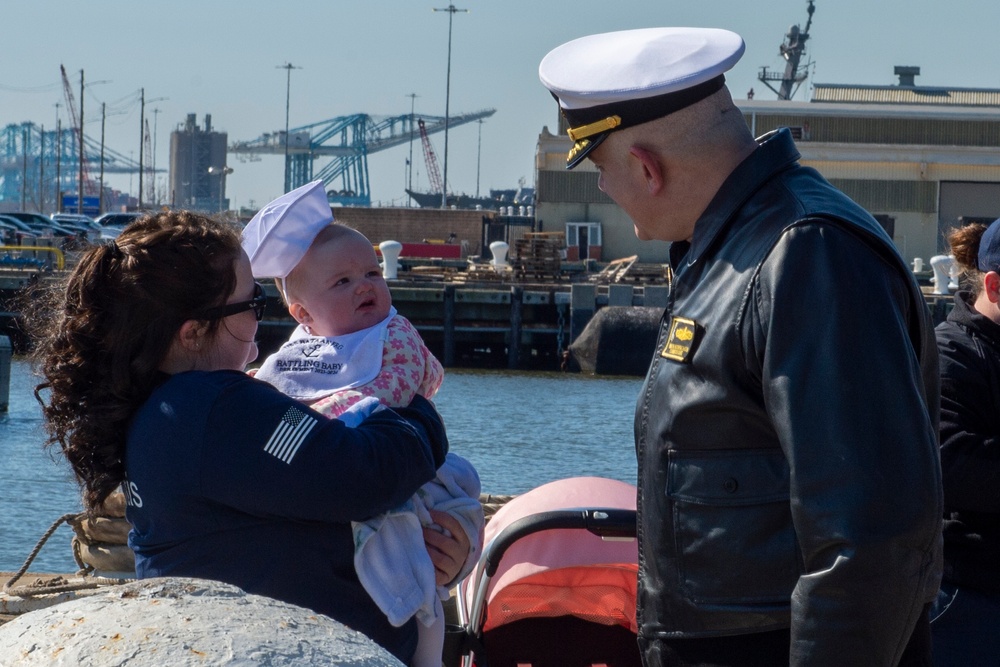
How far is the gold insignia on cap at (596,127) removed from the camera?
2056 mm

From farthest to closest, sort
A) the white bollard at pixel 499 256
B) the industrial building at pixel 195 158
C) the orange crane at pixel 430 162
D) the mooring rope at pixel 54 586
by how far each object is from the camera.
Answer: the industrial building at pixel 195 158 < the orange crane at pixel 430 162 < the white bollard at pixel 499 256 < the mooring rope at pixel 54 586

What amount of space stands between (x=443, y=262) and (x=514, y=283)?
866 cm

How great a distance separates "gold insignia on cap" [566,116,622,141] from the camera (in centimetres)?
206

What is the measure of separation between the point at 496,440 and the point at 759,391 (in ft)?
54.2

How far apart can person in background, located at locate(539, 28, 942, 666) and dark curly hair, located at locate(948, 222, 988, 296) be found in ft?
4.24

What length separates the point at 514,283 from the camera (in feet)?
107

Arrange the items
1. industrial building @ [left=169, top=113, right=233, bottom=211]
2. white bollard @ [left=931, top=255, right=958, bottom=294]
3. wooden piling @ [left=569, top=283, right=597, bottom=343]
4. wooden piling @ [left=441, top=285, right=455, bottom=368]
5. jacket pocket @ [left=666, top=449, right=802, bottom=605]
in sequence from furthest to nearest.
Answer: industrial building @ [left=169, top=113, right=233, bottom=211]
wooden piling @ [left=441, top=285, right=455, bottom=368]
white bollard @ [left=931, top=255, right=958, bottom=294]
wooden piling @ [left=569, top=283, right=597, bottom=343]
jacket pocket @ [left=666, top=449, right=802, bottom=605]

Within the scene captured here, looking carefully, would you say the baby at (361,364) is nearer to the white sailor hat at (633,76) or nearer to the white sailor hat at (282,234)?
the white sailor hat at (282,234)

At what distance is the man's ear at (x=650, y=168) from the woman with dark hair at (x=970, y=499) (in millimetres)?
1091

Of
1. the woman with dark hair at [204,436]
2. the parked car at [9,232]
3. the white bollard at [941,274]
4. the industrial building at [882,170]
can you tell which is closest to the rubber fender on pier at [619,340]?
the white bollard at [941,274]

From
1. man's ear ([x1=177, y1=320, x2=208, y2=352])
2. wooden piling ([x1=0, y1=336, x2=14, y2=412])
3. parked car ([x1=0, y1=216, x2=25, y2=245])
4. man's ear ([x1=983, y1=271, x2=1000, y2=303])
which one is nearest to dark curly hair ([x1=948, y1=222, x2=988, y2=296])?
man's ear ([x1=983, y1=271, x2=1000, y2=303])

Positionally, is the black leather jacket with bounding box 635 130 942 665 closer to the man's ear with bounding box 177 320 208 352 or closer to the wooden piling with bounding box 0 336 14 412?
the man's ear with bounding box 177 320 208 352

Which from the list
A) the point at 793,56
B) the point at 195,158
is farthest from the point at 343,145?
the point at 793,56

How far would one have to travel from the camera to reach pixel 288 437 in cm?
202
